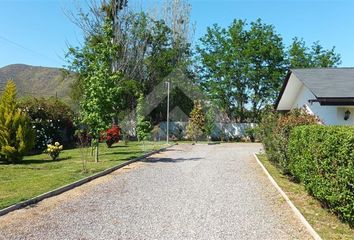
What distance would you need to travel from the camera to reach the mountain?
42.9 meters

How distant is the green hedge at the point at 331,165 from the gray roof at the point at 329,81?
4.60 metres

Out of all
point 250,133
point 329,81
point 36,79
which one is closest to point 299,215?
point 329,81

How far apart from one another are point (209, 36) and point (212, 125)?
11111 millimetres

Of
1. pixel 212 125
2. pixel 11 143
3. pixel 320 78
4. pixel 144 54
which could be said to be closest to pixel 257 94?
pixel 212 125

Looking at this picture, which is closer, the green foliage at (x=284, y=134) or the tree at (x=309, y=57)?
the green foliage at (x=284, y=134)

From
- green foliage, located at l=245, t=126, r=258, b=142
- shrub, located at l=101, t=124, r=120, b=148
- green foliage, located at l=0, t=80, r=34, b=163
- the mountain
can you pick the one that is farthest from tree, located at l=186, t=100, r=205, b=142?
green foliage, located at l=0, t=80, r=34, b=163

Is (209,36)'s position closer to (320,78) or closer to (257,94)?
(257,94)

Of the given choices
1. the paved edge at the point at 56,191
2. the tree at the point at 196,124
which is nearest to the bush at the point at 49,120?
the paved edge at the point at 56,191

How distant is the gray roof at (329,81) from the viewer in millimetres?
13590

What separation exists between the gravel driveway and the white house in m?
3.79

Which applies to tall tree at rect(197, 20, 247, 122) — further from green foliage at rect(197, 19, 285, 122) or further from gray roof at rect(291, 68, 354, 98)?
gray roof at rect(291, 68, 354, 98)

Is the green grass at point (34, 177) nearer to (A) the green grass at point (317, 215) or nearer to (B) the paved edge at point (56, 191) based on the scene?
(B) the paved edge at point (56, 191)

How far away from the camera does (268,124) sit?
1631 cm

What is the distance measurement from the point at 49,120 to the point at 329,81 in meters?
16.2
